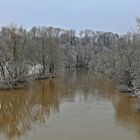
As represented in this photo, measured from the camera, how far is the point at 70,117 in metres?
19.3

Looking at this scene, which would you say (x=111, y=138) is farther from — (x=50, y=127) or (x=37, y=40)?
(x=37, y=40)

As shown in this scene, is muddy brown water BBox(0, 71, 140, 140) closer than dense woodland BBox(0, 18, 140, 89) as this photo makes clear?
Yes

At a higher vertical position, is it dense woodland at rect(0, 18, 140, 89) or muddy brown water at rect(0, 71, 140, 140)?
dense woodland at rect(0, 18, 140, 89)

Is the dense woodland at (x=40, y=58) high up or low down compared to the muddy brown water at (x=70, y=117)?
up

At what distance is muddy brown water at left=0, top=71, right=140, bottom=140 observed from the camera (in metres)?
15.5

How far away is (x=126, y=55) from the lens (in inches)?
1438

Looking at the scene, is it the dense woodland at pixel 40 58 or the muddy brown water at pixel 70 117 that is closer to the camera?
the muddy brown water at pixel 70 117

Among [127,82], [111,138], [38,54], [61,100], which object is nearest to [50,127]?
[111,138]

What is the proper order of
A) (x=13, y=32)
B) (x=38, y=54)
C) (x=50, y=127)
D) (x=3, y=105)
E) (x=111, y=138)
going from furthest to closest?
1. (x=38, y=54)
2. (x=13, y=32)
3. (x=3, y=105)
4. (x=50, y=127)
5. (x=111, y=138)

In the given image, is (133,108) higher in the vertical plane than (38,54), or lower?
lower

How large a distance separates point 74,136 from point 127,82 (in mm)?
20780

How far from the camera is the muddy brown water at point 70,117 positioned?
609 inches

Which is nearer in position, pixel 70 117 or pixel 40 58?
pixel 70 117

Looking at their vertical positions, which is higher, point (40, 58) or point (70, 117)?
point (40, 58)
